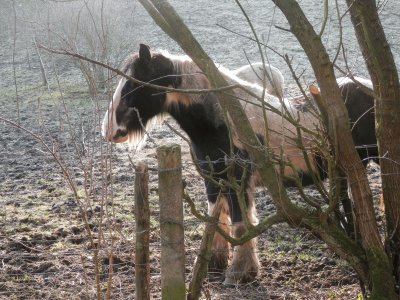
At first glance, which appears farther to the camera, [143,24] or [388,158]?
[143,24]

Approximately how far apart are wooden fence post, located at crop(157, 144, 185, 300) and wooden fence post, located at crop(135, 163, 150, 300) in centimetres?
28

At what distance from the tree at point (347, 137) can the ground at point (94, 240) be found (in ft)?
2.05

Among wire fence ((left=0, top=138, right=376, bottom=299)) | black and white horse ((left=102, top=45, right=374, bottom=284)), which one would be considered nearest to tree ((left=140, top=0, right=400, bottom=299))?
wire fence ((left=0, top=138, right=376, bottom=299))

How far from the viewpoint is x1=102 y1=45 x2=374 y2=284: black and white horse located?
5.57 m

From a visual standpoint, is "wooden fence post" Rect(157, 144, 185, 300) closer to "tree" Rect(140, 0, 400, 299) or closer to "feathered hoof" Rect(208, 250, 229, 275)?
"tree" Rect(140, 0, 400, 299)

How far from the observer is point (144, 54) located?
5699 millimetres

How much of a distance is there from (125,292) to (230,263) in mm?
1450

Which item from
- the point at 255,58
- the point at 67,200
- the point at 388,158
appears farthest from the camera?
the point at 255,58

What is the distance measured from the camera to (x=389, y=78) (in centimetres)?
369

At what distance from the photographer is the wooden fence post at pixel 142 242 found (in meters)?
3.47

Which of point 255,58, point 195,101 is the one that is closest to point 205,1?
point 255,58

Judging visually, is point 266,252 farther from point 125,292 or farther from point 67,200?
point 67,200

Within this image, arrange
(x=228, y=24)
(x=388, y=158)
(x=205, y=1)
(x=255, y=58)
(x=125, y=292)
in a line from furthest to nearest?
(x=205, y=1), (x=228, y=24), (x=255, y=58), (x=125, y=292), (x=388, y=158)

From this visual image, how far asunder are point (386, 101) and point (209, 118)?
2.25 metres
